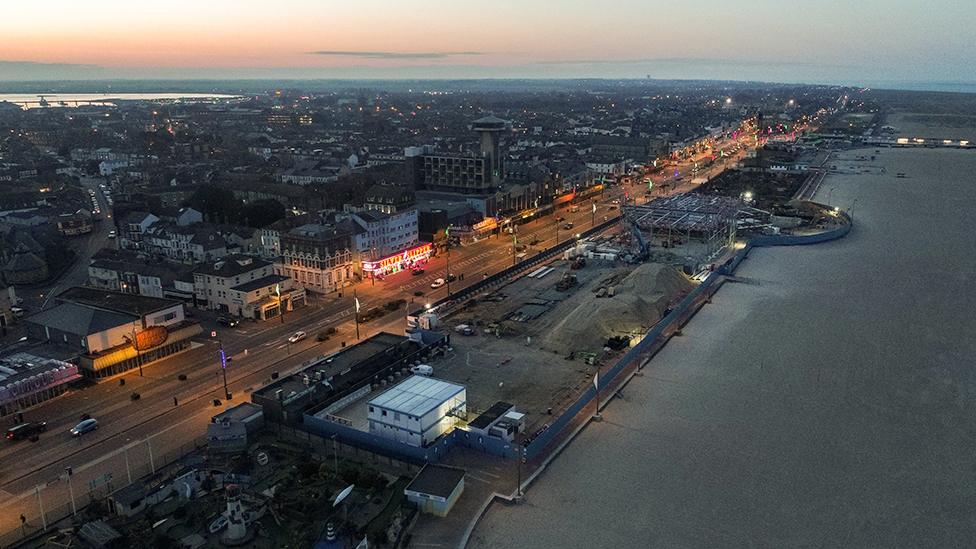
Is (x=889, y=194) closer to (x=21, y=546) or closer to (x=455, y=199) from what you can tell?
(x=455, y=199)

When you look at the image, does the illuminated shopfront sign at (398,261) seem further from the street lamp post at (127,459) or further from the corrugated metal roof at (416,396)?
the street lamp post at (127,459)

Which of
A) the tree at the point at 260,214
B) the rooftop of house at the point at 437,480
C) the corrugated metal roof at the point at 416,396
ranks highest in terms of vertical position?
the tree at the point at 260,214

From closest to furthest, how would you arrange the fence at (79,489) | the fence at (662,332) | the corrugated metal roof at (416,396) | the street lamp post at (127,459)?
the fence at (79,489) → the street lamp post at (127,459) → the corrugated metal roof at (416,396) → the fence at (662,332)

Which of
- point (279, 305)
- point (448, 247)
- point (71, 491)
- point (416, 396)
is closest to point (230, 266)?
point (279, 305)

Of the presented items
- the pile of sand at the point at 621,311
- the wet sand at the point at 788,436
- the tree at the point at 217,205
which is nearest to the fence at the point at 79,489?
the wet sand at the point at 788,436

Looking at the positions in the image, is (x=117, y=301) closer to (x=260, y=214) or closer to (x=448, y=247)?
(x=260, y=214)

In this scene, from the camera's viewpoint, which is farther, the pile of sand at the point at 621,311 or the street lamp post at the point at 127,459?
the pile of sand at the point at 621,311
